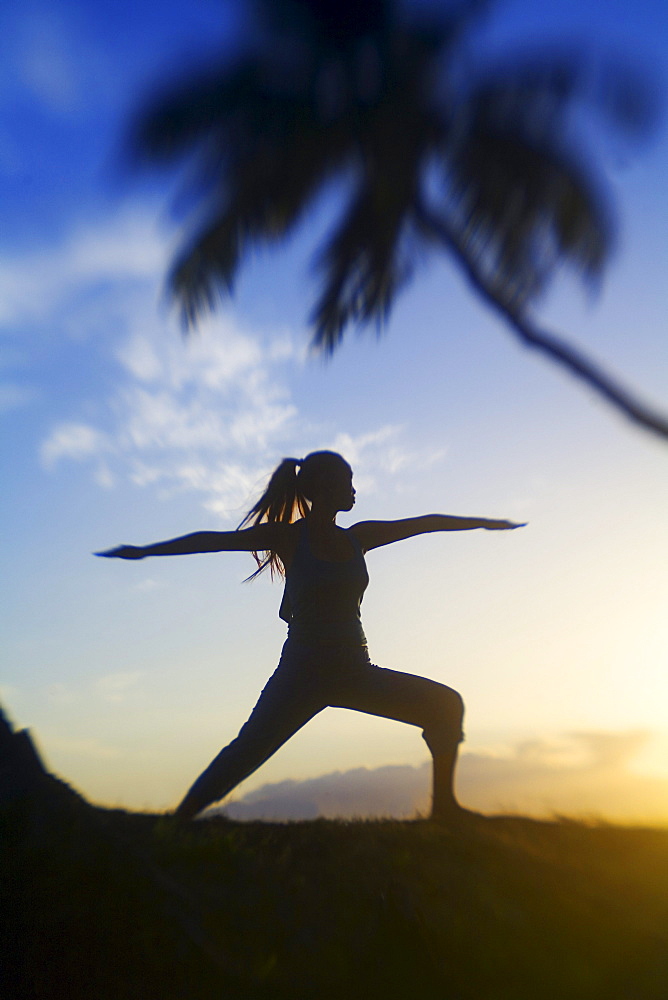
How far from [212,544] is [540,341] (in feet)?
14.8

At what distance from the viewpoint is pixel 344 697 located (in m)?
3.62

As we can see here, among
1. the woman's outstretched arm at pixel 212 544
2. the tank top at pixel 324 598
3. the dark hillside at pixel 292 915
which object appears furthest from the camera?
the tank top at pixel 324 598

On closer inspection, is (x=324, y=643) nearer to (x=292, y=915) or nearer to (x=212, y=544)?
(x=212, y=544)

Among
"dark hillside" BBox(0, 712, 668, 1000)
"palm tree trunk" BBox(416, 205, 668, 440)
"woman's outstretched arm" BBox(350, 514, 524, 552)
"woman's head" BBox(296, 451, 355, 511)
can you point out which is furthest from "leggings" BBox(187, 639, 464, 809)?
"palm tree trunk" BBox(416, 205, 668, 440)

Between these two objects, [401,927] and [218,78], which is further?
[218,78]

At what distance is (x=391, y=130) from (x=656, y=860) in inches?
295

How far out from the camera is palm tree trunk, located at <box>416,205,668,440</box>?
6273 millimetres

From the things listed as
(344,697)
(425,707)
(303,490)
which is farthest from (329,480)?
(425,707)

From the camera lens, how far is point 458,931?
246 centimetres

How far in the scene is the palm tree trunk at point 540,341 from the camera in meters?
6.27

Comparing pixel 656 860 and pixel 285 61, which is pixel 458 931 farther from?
pixel 285 61

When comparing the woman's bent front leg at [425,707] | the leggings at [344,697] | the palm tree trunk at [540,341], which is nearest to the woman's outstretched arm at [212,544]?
the leggings at [344,697]

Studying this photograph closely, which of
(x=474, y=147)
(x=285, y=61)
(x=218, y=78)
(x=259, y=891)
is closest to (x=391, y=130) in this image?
(x=474, y=147)

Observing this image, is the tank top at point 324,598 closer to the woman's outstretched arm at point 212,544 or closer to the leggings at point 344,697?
A: the leggings at point 344,697
